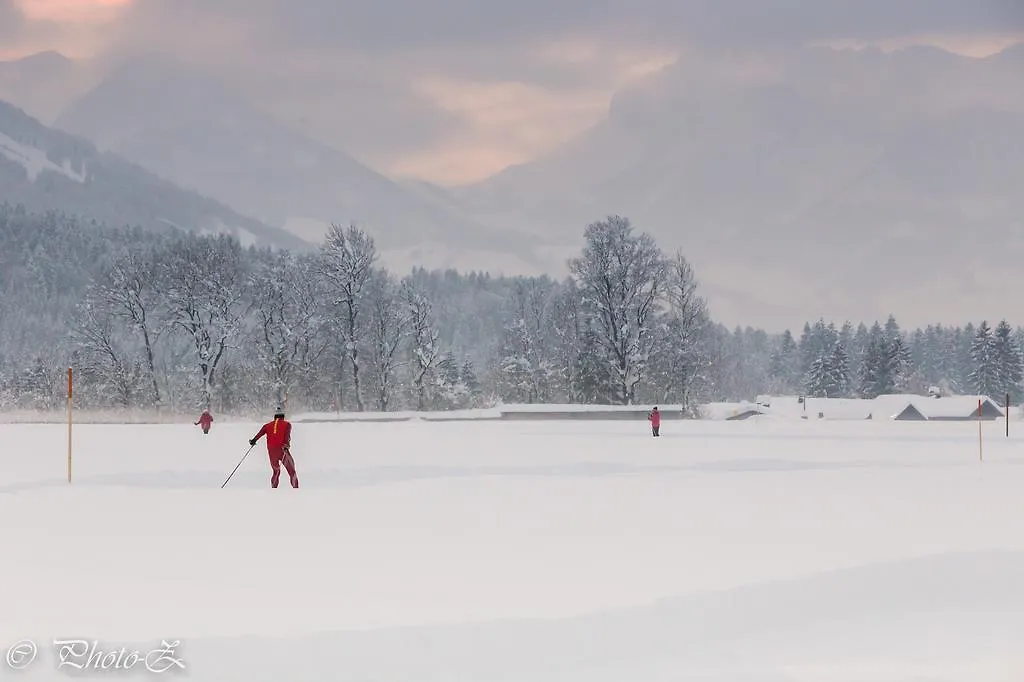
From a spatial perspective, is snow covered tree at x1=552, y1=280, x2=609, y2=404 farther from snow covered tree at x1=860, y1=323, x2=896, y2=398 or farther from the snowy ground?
snow covered tree at x1=860, y1=323, x2=896, y2=398

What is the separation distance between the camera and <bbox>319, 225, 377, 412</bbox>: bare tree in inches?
2576

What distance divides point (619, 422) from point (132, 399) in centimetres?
3026

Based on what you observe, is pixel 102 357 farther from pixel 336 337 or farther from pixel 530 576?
pixel 530 576

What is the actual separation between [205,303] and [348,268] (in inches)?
348

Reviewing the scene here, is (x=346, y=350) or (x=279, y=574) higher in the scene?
(x=346, y=350)

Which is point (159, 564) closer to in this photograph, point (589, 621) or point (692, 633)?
point (589, 621)

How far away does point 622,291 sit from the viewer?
62.8 m

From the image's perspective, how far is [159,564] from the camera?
1238 centimetres

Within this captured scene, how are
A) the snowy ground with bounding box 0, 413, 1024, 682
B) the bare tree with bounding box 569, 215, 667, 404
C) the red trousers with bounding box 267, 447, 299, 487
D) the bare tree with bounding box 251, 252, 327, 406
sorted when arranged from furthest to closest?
1. the bare tree with bounding box 251, 252, 327, 406
2. the bare tree with bounding box 569, 215, 667, 404
3. the red trousers with bounding box 267, 447, 299, 487
4. the snowy ground with bounding box 0, 413, 1024, 682

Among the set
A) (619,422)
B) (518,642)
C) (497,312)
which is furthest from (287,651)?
(497,312)

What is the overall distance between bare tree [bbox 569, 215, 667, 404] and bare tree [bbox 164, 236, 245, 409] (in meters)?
21.6

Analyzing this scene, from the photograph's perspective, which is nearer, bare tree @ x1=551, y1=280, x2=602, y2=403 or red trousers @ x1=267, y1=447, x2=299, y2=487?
red trousers @ x1=267, y1=447, x2=299, y2=487

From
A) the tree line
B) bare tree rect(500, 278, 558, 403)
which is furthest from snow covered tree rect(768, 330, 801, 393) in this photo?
the tree line

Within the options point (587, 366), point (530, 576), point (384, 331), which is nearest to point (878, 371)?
point (587, 366)
